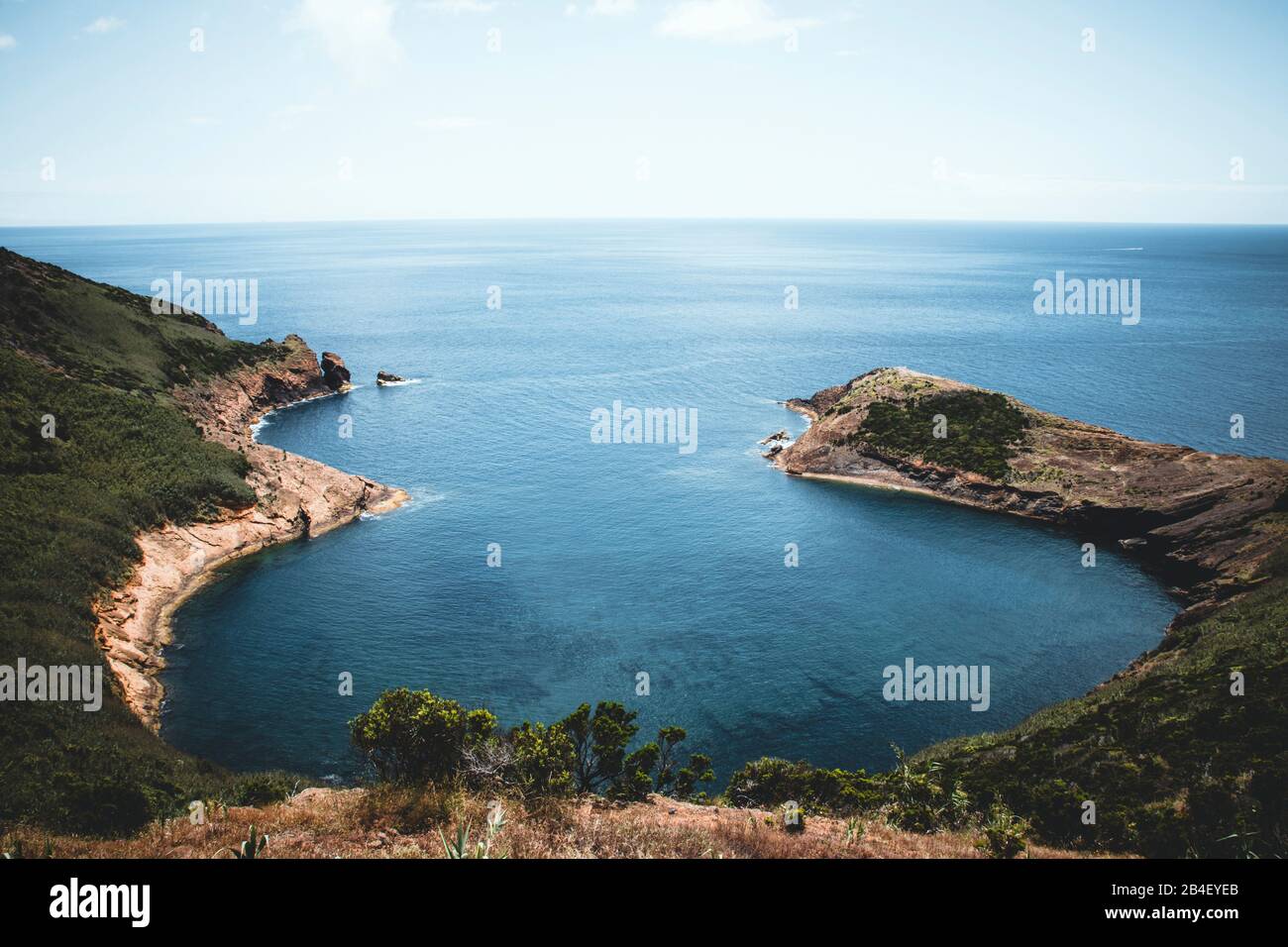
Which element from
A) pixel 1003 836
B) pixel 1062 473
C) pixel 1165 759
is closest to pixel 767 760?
pixel 1003 836

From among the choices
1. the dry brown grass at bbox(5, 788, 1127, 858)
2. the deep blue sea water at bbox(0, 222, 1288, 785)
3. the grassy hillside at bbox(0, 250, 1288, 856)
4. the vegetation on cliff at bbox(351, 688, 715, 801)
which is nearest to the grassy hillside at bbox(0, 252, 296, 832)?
the grassy hillside at bbox(0, 250, 1288, 856)

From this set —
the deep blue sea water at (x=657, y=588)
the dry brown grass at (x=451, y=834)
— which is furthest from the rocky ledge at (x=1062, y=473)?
the dry brown grass at (x=451, y=834)

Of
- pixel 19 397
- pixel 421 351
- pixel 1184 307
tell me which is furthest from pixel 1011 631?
pixel 1184 307

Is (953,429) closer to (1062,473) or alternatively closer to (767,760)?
(1062,473)

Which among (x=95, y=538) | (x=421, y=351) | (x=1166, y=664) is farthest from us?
(x=421, y=351)

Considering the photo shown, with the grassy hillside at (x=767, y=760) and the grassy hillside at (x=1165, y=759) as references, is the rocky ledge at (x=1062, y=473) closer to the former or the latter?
the grassy hillside at (x=767, y=760)
